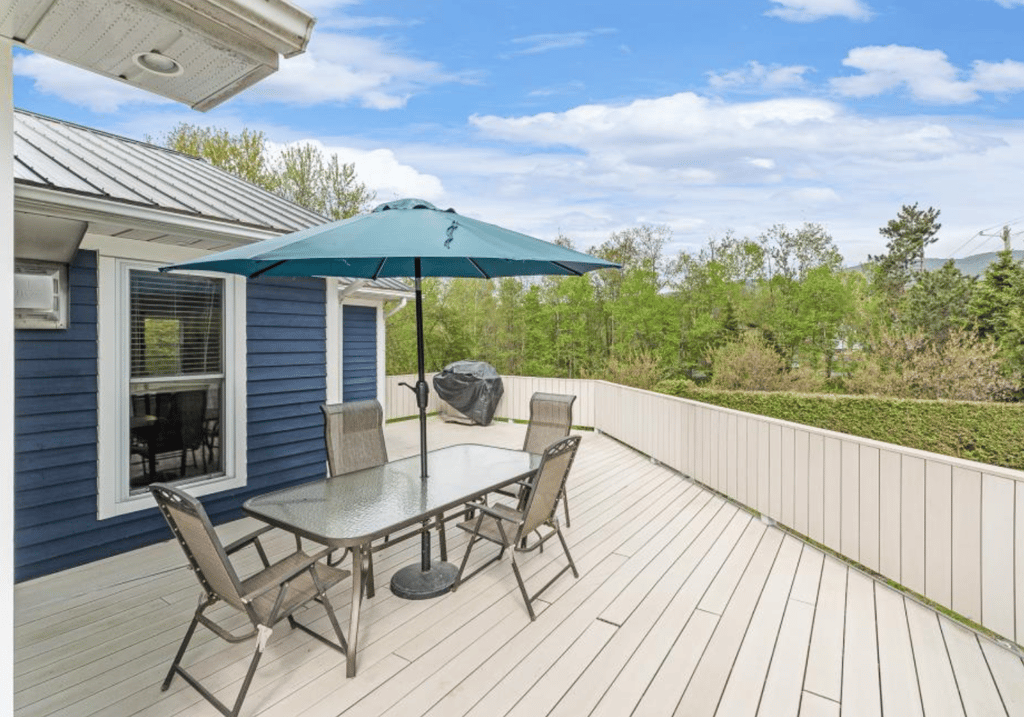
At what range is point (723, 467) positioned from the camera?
15.9 ft

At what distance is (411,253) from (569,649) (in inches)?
78.0

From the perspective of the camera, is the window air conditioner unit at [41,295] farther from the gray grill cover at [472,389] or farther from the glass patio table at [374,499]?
the gray grill cover at [472,389]

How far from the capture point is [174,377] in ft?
12.4

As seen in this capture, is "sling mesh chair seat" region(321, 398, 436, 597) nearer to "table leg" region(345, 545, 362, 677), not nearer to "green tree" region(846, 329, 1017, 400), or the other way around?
"table leg" region(345, 545, 362, 677)

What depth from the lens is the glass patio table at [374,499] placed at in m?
2.30

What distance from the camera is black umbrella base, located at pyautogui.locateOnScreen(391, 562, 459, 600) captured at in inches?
115

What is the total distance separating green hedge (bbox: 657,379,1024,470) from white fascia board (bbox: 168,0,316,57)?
8.53 metres

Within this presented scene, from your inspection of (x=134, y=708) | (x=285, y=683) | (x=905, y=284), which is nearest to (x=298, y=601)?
(x=285, y=683)

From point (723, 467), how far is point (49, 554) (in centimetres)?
522

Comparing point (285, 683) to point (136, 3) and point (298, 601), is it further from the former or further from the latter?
point (136, 3)

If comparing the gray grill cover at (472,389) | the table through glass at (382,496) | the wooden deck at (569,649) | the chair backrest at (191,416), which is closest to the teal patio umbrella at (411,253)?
the table through glass at (382,496)

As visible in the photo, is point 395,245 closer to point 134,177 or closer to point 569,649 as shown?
point 569,649

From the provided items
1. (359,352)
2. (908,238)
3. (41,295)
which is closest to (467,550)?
(41,295)

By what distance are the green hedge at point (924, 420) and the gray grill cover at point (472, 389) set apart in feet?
14.3
